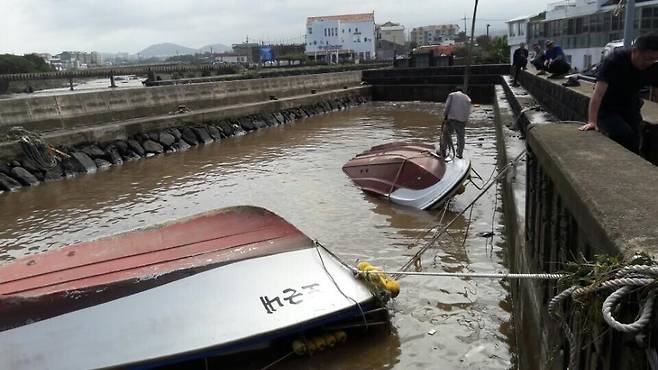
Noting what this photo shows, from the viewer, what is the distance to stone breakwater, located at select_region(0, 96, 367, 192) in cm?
1323

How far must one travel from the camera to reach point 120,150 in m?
16.2

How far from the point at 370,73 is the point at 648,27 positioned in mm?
17026

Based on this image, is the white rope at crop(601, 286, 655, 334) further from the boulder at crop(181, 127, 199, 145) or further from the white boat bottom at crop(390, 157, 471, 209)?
the boulder at crop(181, 127, 199, 145)

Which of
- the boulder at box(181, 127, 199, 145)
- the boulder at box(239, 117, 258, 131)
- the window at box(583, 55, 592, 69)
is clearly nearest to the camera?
the boulder at box(181, 127, 199, 145)

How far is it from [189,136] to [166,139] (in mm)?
1252

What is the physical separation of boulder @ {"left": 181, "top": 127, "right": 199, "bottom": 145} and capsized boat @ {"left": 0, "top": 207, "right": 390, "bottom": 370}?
13312 mm

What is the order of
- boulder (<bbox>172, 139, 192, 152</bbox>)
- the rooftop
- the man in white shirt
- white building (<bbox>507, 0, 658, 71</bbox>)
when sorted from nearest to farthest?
1. the man in white shirt
2. boulder (<bbox>172, 139, 192, 152</bbox>)
3. white building (<bbox>507, 0, 658, 71</bbox>)
4. the rooftop

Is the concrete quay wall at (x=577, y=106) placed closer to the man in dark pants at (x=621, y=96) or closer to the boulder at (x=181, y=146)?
the man in dark pants at (x=621, y=96)

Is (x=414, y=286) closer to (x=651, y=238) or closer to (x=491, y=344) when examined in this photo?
(x=491, y=344)

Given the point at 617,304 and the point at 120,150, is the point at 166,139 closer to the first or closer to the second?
the point at 120,150

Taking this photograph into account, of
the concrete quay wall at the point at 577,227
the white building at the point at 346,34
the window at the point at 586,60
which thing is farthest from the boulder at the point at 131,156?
the white building at the point at 346,34

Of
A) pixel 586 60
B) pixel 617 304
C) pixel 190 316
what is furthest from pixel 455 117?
pixel 586 60

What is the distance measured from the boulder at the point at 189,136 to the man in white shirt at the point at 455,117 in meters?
10.1

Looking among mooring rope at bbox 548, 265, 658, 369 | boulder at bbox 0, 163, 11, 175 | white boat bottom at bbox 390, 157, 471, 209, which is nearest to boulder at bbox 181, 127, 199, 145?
boulder at bbox 0, 163, 11, 175
